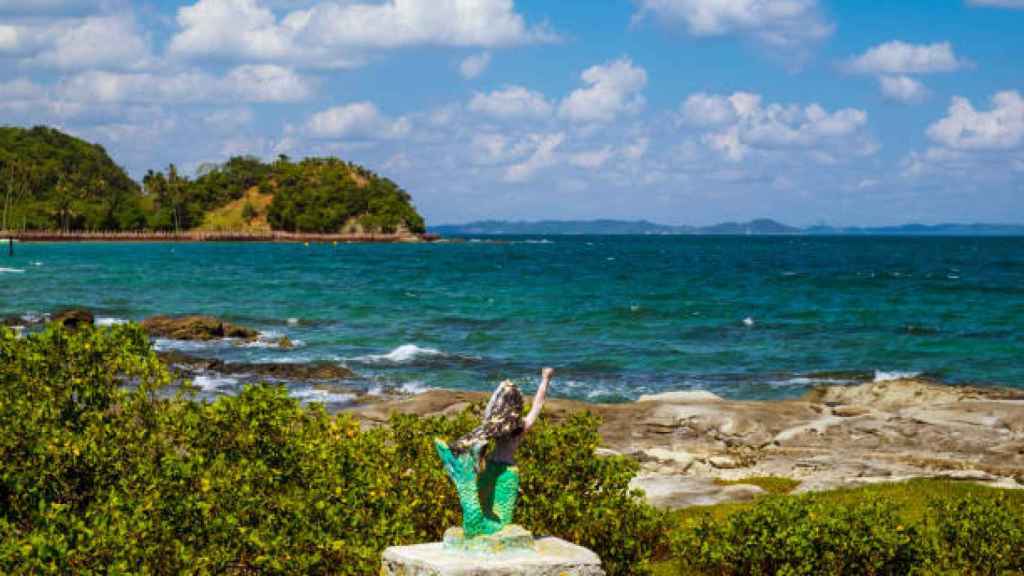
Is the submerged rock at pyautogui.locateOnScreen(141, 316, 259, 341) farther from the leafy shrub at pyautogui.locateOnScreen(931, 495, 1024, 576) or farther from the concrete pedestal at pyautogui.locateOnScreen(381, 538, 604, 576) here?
the concrete pedestal at pyautogui.locateOnScreen(381, 538, 604, 576)

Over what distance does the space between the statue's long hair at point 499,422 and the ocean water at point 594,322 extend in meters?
22.6

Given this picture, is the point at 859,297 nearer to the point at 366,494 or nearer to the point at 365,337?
the point at 365,337

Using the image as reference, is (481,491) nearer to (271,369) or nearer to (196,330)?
(271,369)

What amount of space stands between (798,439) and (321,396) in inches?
579

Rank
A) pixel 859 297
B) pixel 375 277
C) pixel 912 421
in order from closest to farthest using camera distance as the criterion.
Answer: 1. pixel 912 421
2. pixel 859 297
3. pixel 375 277

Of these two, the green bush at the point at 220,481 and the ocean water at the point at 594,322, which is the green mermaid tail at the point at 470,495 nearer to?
the green bush at the point at 220,481

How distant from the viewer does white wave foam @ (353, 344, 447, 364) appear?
39.6 m

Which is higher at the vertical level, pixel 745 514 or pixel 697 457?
pixel 745 514

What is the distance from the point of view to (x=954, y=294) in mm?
67062

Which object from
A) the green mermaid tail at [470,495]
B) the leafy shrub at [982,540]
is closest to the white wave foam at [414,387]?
the leafy shrub at [982,540]

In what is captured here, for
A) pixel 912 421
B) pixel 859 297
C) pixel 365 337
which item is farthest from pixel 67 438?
pixel 859 297

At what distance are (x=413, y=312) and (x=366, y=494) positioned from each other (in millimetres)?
46933

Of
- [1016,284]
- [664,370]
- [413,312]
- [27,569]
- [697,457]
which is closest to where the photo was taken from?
[27,569]

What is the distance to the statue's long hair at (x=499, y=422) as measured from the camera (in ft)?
30.7
